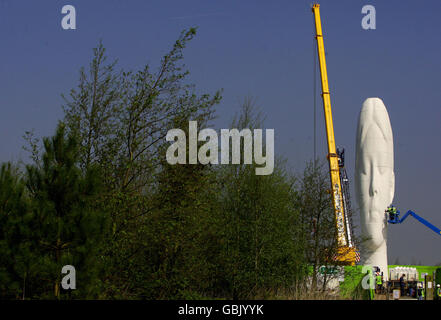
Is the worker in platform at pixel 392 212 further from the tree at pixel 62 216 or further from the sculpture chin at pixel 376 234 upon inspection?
the tree at pixel 62 216

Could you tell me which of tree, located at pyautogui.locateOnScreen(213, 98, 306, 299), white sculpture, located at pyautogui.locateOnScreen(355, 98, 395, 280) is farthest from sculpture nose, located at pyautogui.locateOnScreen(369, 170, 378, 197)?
tree, located at pyautogui.locateOnScreen(213, 98, 306, 299)

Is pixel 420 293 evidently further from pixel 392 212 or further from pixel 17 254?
pixel 17 254

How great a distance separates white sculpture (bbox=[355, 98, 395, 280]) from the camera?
31828mm

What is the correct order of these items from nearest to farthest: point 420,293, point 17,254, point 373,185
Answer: point 17,254 → point 420,293 → point 373,185

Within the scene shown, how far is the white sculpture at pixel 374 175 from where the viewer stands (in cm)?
3183

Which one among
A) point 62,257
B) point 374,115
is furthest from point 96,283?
point 374,115

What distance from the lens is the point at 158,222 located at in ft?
36.7

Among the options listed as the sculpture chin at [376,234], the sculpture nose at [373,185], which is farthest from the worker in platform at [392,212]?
the sculpture nose at [373,185]

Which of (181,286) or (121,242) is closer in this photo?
(121,242)

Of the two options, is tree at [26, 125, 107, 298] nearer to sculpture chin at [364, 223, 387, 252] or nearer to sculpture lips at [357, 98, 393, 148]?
sculpture lips at [357, 98, 393, 148]

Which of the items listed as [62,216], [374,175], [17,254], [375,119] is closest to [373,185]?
[374,175]

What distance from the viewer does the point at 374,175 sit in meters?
32.1
